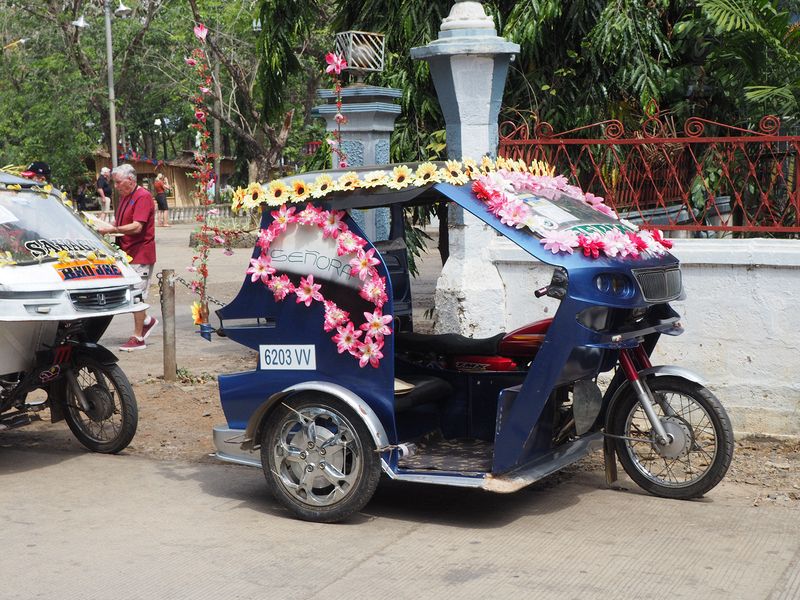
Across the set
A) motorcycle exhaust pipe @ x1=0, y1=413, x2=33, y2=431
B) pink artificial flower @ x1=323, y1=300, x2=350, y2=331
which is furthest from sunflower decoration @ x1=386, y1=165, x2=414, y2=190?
motorcycle exhaust pipe @ x1=0, y1=413, x2=33, y2=431

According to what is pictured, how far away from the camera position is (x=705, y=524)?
5742 mm

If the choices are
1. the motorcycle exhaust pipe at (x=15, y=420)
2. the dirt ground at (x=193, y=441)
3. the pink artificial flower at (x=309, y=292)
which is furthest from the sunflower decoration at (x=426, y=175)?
the motorcycle exhaust pipe at (x=15, y=420)

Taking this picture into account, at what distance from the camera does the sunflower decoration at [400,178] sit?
18.5 feet

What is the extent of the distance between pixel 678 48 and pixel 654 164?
9.95 feet

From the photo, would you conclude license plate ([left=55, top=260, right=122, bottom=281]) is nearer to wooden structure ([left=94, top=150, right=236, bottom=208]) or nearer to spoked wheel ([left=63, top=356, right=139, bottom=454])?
spoked wheel ([left=63, top=356, right=139, bottom=454])

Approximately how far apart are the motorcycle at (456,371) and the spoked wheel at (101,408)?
1.26 m

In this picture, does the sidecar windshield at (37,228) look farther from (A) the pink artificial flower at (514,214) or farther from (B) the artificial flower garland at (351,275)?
(A) the pink artificial flower at (514,214)

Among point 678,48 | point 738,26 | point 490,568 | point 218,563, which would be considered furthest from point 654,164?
point 218,563

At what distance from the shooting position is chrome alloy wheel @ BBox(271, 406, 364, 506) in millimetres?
5746

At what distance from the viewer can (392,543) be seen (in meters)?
5.49

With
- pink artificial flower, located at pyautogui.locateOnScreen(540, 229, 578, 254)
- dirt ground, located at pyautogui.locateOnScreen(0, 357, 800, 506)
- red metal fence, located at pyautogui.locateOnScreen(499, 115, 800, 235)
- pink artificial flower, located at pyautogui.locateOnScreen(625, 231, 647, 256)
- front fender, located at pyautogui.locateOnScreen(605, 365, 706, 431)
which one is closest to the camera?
pink artificial flower, located at pyautogui.locateOnScreen(540, 229, 578, 254)

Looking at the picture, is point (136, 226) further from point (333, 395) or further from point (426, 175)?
point (426, 175)

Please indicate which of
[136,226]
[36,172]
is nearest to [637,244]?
[36,172]

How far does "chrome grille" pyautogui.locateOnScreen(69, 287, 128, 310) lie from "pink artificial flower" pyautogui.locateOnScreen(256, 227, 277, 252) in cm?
151
